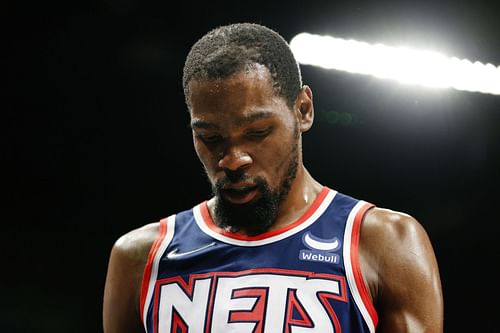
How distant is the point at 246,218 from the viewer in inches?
43.9

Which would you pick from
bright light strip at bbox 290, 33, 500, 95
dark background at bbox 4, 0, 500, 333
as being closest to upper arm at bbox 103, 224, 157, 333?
dark background at bbox 4, 0, 500, 333

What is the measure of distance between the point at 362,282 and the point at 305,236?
138 millimetres

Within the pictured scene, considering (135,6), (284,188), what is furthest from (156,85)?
(284,188)

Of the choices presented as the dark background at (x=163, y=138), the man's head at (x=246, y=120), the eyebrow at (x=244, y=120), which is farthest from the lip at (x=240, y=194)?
the dark background at (x=163, y=138)

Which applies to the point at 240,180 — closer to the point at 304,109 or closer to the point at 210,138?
the point at 210,138

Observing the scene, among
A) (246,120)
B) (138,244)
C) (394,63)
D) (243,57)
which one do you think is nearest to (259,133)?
(246,120)

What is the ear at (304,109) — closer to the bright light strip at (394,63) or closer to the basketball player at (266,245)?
the basketball player at (266,245)

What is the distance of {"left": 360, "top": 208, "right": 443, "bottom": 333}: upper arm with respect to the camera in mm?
999

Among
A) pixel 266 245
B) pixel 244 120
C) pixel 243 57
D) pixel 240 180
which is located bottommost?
pixel 266 245

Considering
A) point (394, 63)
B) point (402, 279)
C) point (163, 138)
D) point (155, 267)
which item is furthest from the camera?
point (163, 138)

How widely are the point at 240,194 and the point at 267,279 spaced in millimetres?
160

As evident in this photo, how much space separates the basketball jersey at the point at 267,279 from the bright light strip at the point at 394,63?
247 cm

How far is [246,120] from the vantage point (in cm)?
102

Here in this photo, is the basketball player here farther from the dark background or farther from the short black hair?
the dark background
